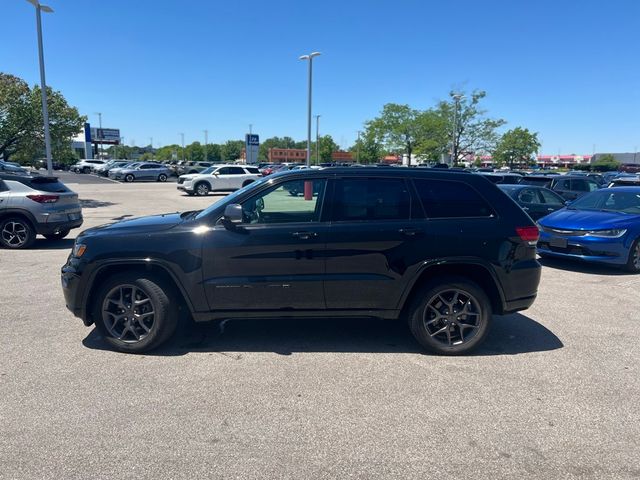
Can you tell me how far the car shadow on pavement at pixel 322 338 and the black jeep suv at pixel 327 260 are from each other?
0.32 meters

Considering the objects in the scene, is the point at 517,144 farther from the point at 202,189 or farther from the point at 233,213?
the point at 233,213

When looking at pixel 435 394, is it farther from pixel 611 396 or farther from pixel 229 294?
pixel 229 294

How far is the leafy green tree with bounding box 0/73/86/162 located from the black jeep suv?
1665cm

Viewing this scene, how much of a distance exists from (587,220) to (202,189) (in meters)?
21.1

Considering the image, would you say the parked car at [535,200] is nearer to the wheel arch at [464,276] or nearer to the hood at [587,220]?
the hood at [587,220]

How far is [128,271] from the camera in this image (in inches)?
165

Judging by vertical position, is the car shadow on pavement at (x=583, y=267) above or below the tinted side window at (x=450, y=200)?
below

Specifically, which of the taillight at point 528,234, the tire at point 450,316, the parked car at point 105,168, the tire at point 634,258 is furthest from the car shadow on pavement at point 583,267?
the parked car at point 105,168

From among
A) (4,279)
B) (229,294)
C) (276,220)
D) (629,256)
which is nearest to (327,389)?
(229,294)

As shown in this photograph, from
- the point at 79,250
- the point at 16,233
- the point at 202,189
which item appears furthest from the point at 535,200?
the point at 202,189

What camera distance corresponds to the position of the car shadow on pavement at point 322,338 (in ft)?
14.4

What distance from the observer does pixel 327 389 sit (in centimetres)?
359

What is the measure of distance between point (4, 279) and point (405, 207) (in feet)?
21.0

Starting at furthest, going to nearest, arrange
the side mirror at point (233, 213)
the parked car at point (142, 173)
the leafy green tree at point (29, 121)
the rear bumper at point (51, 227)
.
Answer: the parked car at point (142, 173), the leafy green tree at point (29, 121), the rear bumper at point (51, 227), the side mirror at point (233, 213)
